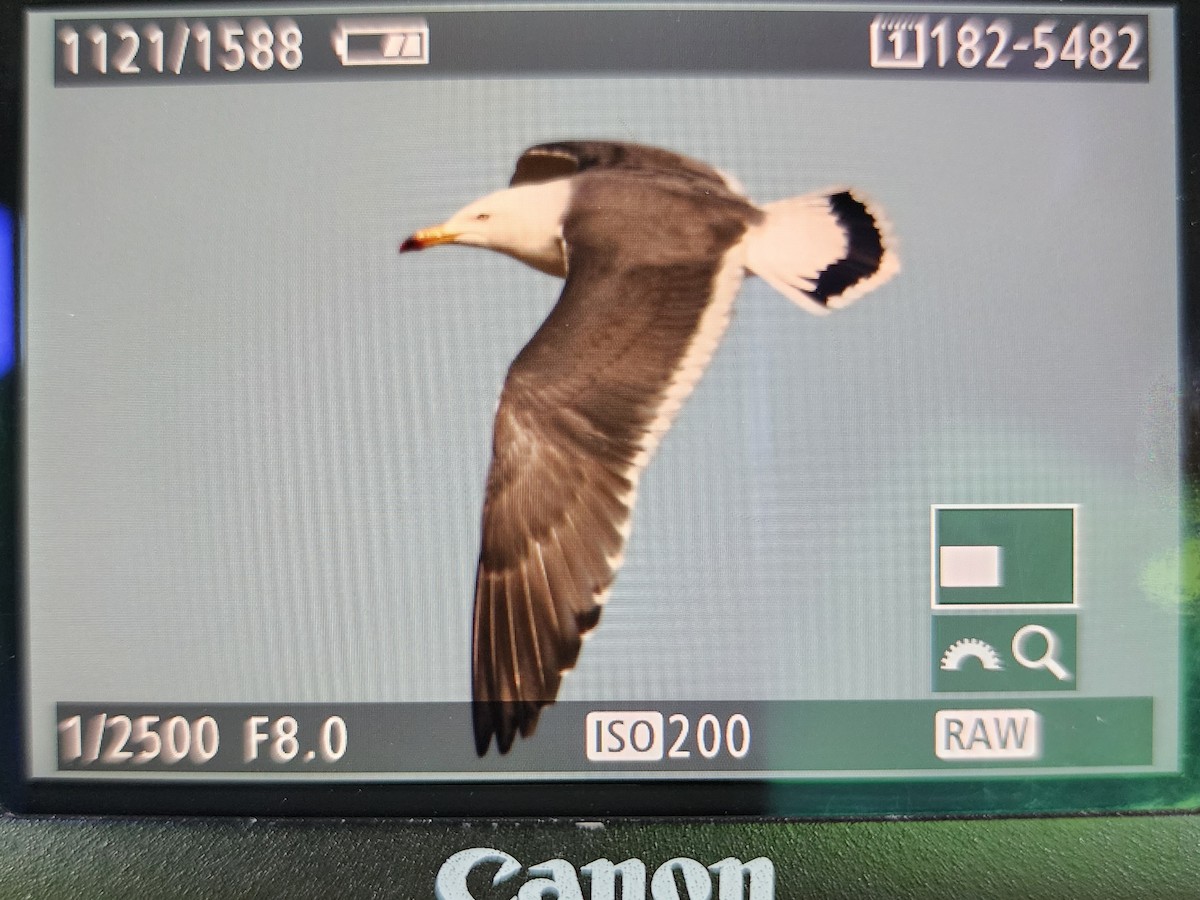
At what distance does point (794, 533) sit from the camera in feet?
2.61

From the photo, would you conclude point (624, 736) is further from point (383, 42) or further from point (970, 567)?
point (383, 42)

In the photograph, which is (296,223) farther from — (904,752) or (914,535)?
(904,752)

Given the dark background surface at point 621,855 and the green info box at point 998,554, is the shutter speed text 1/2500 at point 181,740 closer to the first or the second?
the dark background surface at point 621,855

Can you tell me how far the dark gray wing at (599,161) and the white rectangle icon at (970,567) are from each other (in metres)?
0.42

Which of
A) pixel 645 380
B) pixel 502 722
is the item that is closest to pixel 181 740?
pixel 502 722

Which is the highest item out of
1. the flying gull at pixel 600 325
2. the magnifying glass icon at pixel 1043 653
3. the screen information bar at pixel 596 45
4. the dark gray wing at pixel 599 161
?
the screen information bar at pixel 596 45

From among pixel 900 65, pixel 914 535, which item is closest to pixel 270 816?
pixel 914 535

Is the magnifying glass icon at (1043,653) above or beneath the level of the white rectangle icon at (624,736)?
above

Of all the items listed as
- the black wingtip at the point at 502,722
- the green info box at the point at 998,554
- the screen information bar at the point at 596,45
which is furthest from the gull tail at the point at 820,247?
the black wingtip at the point at 502,722

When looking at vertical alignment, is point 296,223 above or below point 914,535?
above

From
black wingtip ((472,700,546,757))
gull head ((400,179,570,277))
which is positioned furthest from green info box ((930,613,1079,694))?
gull head ((400,179,570,277))

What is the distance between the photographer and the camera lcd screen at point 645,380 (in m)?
0.79

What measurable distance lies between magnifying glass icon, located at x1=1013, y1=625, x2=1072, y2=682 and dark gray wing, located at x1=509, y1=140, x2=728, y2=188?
1.71 ft

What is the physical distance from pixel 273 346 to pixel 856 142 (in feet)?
1.96
